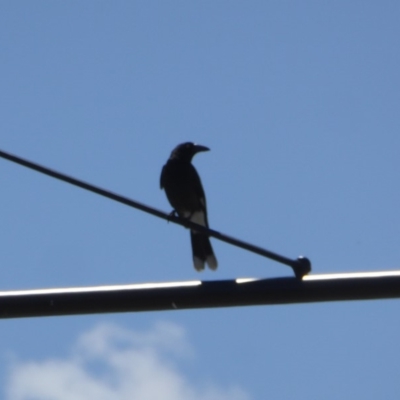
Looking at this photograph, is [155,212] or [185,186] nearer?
[155,212]

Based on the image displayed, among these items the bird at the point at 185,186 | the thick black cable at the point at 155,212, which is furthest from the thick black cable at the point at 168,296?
the bird at the point at 185,186

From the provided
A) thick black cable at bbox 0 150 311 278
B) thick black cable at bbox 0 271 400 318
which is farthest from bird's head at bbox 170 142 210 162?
thick black cable at bbox 0 271 400 318

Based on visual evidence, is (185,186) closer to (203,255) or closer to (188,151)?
(188,151)

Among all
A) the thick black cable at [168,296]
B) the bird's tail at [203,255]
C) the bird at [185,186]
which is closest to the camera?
the thick black cable at [168,296]

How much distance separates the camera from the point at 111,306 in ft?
11.7

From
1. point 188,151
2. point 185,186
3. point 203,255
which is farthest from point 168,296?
point 188,151

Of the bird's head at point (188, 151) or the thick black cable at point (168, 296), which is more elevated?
the bird's head at point (188, 151)

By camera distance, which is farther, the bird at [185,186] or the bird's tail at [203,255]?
the bird at [185,186]

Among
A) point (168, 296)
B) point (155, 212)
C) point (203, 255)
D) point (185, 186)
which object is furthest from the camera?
point (185, 186)

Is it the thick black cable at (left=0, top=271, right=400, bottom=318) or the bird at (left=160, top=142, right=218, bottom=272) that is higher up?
the bird at (left=160, top=142, right=218, bottom=272)

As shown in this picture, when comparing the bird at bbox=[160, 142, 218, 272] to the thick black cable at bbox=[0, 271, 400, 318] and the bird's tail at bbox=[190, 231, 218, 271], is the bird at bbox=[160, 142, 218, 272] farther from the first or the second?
the thick black cable at bbox=[0, 271, 400, 318]

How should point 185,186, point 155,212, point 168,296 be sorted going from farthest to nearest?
point 185,186 < point 155,212 < point 168,296

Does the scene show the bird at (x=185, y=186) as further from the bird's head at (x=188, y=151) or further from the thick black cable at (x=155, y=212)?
the thick black cable at (x=155, y=212)

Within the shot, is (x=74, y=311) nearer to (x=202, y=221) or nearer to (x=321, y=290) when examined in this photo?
(x=321, y=290)
